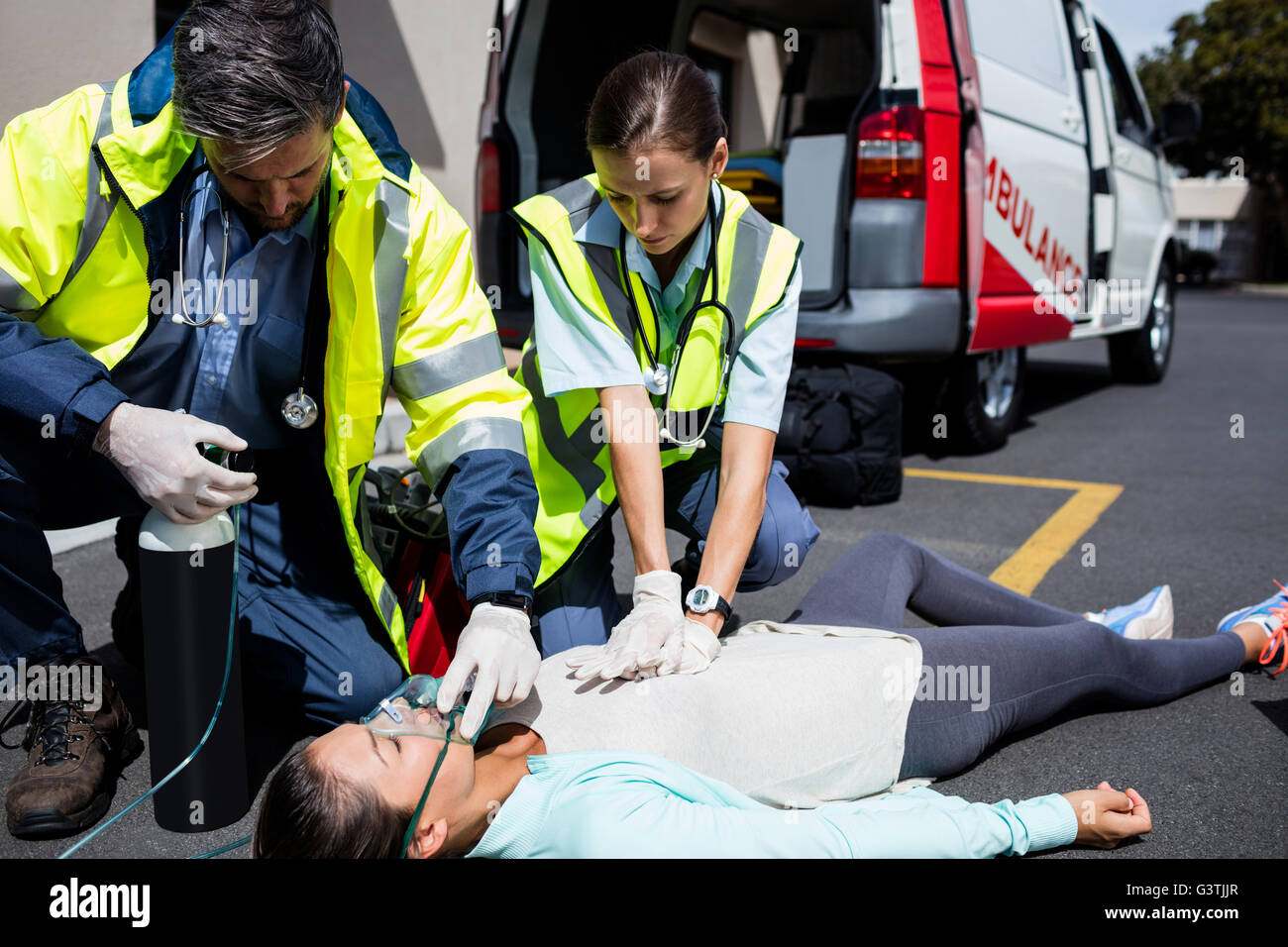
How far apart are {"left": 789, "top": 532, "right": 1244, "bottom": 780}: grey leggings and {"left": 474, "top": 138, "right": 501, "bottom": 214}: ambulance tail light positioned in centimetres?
281

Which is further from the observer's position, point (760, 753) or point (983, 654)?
point (983, 654)

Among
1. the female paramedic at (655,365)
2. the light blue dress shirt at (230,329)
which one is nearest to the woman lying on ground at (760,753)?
the female paramedic at (655,365)

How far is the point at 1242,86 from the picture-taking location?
33219 millimetres

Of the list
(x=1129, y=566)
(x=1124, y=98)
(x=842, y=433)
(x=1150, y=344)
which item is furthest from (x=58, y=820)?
Answer: (x=1150, y=344)

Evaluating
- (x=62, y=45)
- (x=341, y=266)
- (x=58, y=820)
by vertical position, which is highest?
(x=62, y=45)

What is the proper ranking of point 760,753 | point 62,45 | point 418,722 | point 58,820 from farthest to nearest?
1. point 62,45
2. point 58,820
3. point 760,753
4. point 418,722

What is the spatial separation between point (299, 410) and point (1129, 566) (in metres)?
2.73

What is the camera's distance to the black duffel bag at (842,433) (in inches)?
170

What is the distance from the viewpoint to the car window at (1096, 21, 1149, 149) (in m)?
6.45

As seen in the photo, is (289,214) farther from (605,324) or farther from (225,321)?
(605,324)

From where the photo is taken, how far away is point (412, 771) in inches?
67.8

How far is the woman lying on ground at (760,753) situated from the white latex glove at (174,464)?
456mm
